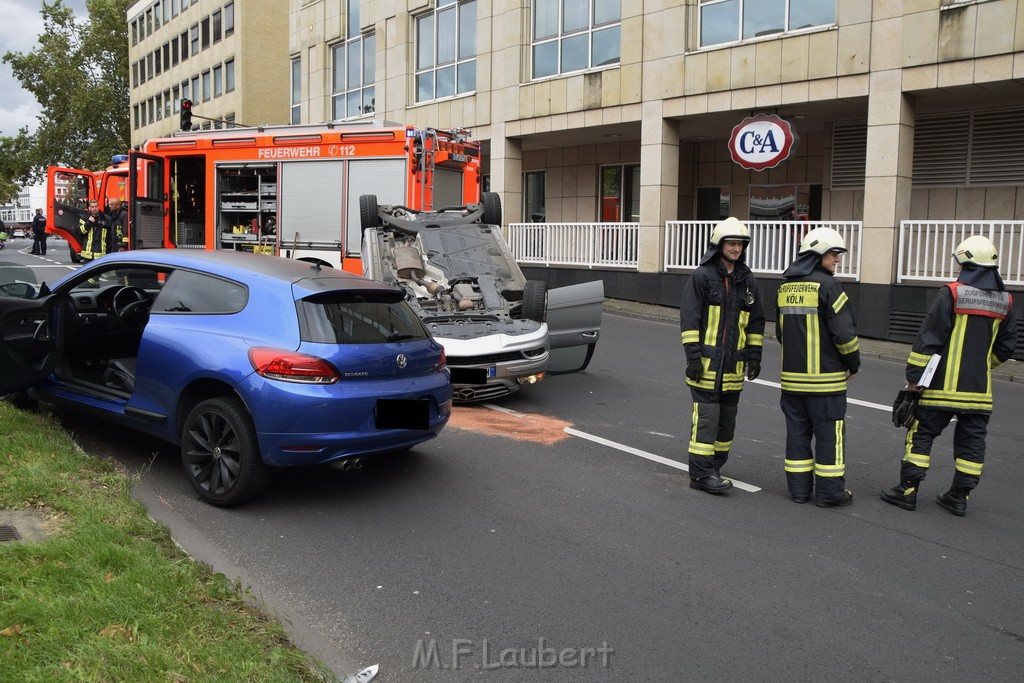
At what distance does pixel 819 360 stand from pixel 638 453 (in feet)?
5.79

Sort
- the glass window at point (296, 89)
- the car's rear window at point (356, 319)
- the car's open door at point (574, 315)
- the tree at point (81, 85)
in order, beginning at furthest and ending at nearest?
1. the tree at point (81, 85)
2. the glass window at point (296, 89)
3. the car's open door at point (574, 315)
4. the car's rear window at point (356, 319)

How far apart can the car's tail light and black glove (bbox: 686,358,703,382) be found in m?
2.28

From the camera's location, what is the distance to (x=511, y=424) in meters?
7.84

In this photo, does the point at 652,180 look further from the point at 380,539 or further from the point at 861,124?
the point at 380,539

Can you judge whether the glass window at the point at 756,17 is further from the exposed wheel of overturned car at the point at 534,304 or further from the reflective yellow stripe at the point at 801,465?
the reflective yellow stripe at the point at 801,465

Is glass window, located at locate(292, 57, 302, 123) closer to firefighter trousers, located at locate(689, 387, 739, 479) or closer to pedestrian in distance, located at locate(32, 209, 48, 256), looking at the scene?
pedestrian in distance, located at locate(32, 209, 48, 256)

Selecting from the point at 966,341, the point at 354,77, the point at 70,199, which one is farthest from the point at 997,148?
the point at 70,199

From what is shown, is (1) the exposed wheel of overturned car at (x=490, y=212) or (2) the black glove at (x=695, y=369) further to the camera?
(1) the exposed wheel of overturned car at (x=490, y=212)

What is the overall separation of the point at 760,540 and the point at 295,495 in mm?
2846

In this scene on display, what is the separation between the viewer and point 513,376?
27.0ft

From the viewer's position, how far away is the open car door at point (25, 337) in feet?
18.9

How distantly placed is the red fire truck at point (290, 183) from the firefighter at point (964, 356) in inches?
349

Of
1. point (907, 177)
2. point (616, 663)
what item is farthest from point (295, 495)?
point (907, 177)

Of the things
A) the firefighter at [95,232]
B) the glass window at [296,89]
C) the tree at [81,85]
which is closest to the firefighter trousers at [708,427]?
the firefighter at [95,232]
